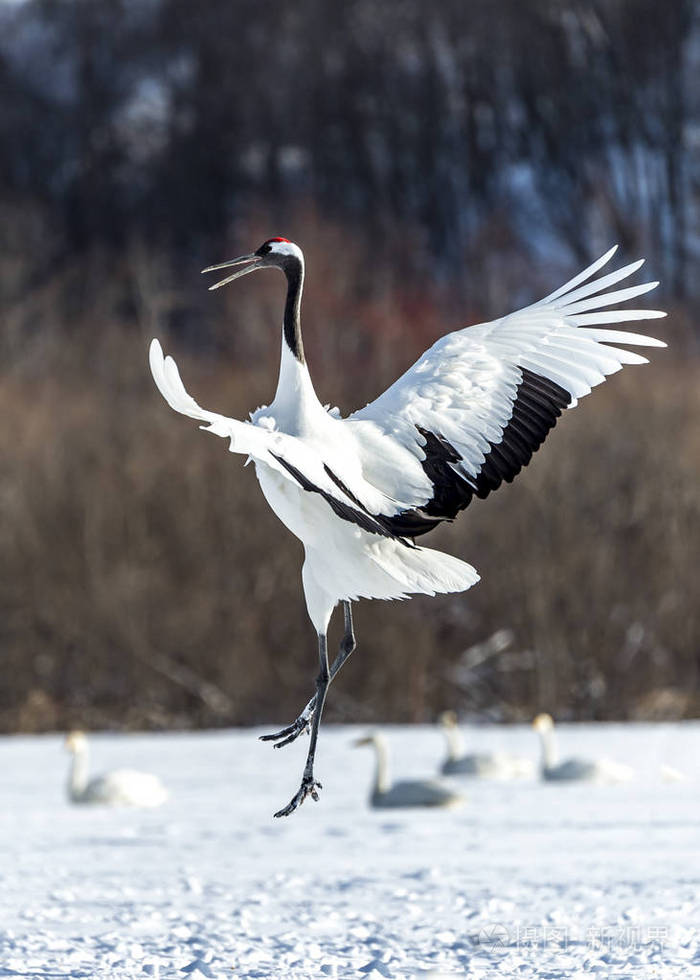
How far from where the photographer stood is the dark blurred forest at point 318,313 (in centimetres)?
2141

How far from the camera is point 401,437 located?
18.8ft

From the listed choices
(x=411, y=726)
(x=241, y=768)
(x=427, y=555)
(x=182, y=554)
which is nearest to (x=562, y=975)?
(x=427, y=555)

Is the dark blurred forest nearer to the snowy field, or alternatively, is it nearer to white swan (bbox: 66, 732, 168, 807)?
the snowy field

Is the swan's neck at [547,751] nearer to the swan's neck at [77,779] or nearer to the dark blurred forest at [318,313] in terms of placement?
the swan's neck at [77,779]

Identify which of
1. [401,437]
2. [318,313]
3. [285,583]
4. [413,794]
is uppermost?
[318,313]

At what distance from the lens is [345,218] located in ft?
106

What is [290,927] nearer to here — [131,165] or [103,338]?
[103,338]

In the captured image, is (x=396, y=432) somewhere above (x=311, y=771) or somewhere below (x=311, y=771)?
above

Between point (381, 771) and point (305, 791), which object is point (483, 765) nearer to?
point (381, 771)

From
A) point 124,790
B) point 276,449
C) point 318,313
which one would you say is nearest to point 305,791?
point 276,449

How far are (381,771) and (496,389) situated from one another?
8.55 meters

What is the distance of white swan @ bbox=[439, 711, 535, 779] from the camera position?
15531 mm

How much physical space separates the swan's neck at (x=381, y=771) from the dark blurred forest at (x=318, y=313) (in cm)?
663

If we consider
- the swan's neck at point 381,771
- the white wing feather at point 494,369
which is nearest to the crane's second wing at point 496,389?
the white wing feather at point 494,369
